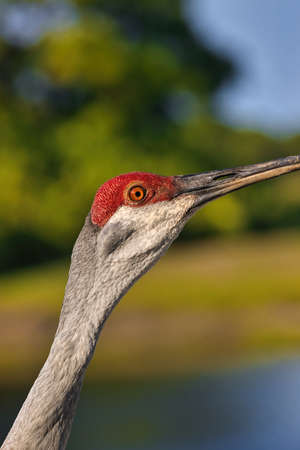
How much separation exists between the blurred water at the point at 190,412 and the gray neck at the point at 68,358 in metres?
7.50

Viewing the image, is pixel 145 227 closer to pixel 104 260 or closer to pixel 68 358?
pixel 104 260

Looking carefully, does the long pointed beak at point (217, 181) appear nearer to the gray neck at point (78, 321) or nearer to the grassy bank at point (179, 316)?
the gray neck at point (78, 321)

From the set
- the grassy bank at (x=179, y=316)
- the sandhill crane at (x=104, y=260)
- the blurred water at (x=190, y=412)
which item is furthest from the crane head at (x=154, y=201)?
the grassy bank at (x=179, y=316)

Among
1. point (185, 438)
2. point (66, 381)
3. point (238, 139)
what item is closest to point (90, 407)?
point (185, 438)

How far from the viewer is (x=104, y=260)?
256cm

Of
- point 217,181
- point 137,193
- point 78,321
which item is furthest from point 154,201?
point 78,321

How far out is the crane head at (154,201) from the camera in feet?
8.36

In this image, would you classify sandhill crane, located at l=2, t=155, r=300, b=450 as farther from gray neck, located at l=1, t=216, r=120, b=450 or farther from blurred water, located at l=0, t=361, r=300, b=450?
blurred water, located at l=0, t=361, r=300, b=450

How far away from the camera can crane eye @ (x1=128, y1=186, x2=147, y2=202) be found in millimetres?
2584

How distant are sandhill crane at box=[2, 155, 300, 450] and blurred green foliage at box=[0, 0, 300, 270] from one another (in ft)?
53.9

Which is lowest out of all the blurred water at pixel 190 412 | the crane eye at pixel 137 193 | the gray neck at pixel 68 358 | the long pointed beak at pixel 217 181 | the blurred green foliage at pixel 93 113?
the gray neck at pixel 68 358

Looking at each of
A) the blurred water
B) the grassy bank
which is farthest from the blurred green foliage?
the blurred water

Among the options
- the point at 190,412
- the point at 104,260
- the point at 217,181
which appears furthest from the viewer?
the point at 190,412

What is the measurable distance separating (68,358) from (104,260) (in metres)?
0.37
